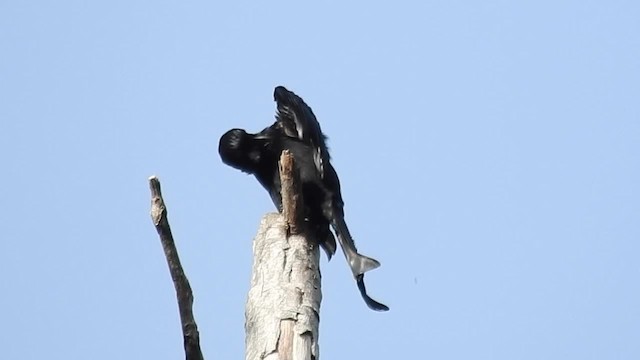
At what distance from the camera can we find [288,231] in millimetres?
5375

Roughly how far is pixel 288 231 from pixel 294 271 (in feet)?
1.25

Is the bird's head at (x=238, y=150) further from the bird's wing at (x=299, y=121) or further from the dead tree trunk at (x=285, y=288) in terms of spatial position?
the dead tree trunk at (x=285, y=288)

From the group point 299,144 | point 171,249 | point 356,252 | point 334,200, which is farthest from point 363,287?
point 171,249

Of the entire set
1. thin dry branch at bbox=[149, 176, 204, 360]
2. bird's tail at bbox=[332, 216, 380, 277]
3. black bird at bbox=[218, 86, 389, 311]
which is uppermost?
black bird at bbox=[218, 86, 389, 311]

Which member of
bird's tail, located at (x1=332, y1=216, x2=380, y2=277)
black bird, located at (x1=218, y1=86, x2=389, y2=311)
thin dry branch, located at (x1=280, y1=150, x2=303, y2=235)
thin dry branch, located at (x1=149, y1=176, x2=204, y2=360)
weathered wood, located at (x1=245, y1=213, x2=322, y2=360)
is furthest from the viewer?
black bird, located at (x1=218, y1=86, x2=389, y2=311)

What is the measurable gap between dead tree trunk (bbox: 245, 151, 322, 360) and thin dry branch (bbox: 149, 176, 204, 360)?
1.52ft

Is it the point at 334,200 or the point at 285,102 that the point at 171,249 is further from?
the point at 285,102

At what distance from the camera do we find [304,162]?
6.38m

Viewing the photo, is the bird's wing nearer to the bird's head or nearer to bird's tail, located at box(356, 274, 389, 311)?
the bird's head

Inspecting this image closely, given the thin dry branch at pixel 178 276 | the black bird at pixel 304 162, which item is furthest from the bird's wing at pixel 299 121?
the thin dry branch at pixel 178 276

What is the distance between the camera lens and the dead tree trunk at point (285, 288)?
460 cm

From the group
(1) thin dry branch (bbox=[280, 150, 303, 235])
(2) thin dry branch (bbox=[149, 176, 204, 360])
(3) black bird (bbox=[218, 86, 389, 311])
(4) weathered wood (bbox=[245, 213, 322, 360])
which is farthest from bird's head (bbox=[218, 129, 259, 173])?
(2) thin dry branch (bbox=[149, 176, 204, 360])

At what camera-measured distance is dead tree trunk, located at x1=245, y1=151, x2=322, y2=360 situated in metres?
4.60

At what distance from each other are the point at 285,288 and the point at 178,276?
814mm
